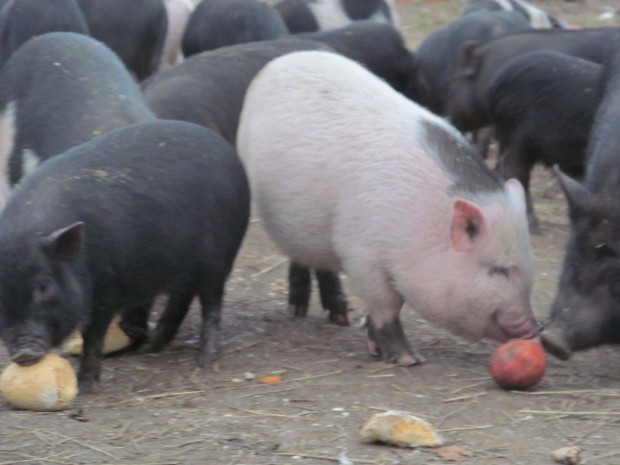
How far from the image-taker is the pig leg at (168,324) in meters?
5.60

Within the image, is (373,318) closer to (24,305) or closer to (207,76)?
(24,305)

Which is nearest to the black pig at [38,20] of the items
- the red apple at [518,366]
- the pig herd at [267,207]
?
the pig herd at [267,207]

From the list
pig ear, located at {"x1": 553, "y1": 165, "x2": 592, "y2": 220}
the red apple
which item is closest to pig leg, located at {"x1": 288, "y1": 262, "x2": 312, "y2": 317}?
the red apple

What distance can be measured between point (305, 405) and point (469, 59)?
16.2ft

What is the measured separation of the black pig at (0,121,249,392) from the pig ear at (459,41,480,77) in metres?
4.08

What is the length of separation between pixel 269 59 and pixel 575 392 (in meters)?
2.85

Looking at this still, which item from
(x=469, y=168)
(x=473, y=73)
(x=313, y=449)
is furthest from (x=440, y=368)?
(x=473, y=73)

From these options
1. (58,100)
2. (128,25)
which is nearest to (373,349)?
(58,100)

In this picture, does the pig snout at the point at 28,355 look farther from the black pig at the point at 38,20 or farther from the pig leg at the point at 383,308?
the black pig at the point at 38,20

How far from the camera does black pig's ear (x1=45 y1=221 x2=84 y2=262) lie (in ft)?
14.8

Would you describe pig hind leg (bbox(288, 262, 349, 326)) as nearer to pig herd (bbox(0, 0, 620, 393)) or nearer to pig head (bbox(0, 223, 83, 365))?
pig herd (bbox(0, 0, 620, 393))

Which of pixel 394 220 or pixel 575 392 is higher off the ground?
pixel 394 220

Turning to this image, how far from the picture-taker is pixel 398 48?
31.2ft

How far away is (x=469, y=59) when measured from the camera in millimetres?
9273
